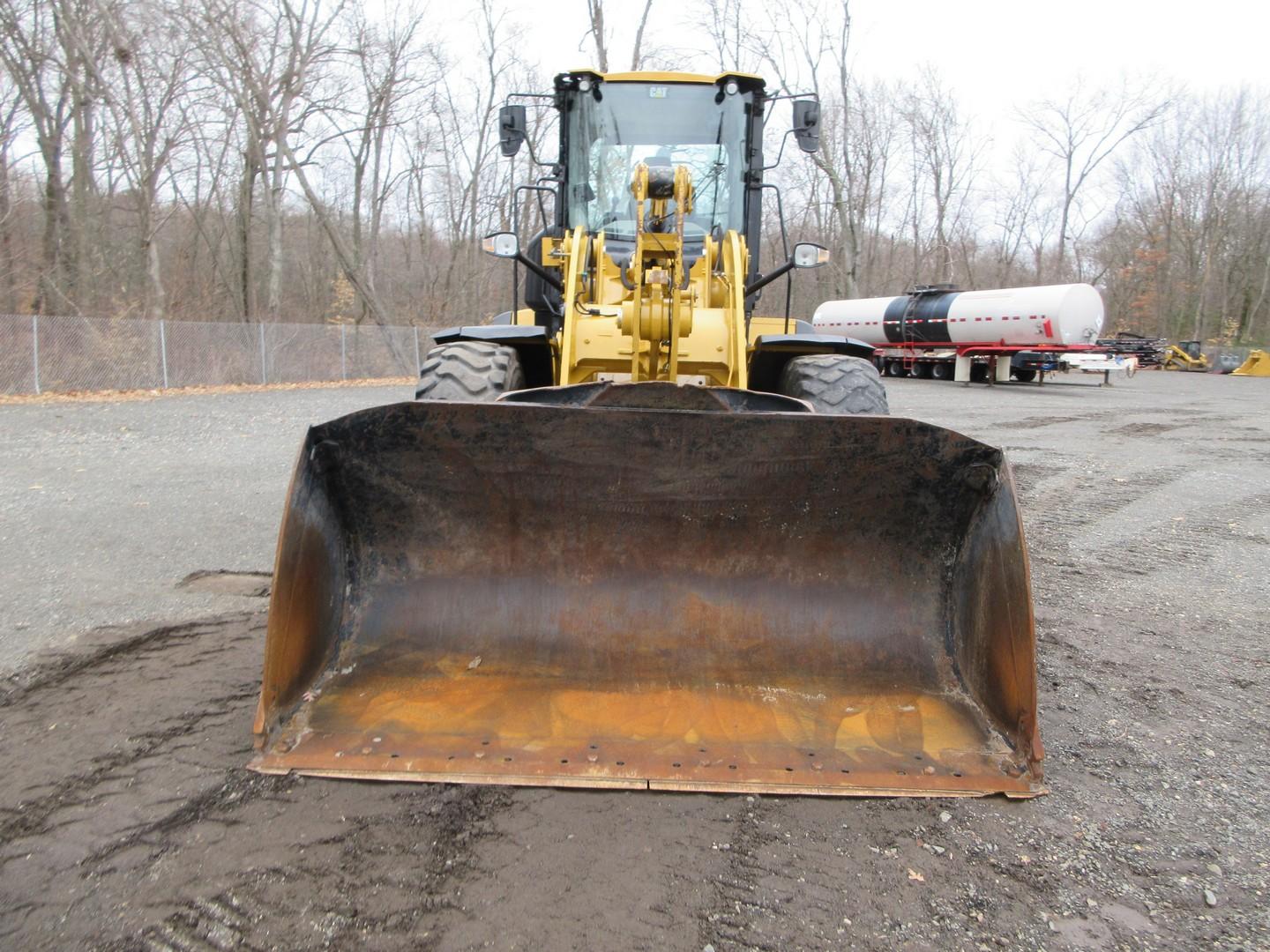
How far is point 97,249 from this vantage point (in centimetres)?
2284

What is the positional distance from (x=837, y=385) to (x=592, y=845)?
2995mm

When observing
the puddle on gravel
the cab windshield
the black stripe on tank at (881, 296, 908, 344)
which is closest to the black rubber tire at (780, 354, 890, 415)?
the cab windshield

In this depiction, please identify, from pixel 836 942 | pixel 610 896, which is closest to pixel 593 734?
pixel 610 896

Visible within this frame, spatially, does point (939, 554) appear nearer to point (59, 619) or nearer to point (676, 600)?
point (676, 600)

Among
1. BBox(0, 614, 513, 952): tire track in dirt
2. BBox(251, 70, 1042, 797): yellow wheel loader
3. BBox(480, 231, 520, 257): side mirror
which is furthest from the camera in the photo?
BBox(480, 231, 520, 257): side mirror

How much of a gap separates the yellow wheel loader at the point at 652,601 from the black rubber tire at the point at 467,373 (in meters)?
1.18

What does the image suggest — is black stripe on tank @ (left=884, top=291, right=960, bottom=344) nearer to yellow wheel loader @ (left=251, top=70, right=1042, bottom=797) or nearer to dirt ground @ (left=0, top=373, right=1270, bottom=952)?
dirt ground @ (left=0, top=373, right=1270, bottom=952)

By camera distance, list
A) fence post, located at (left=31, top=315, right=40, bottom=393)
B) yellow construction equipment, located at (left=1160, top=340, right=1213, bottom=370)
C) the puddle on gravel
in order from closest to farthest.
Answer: the puddle on gravel
fence post, located at (left=31, top=315, right=40, bottom=393)
yellow construction equipment, located at (left=1160, top=340, right=1213, bottom=370)

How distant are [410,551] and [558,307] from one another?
9.44 feet

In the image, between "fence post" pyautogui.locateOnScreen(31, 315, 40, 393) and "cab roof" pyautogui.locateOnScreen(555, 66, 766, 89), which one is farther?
"fence post" pyautogui.locateOnScreen(31, 315, 40, 393)

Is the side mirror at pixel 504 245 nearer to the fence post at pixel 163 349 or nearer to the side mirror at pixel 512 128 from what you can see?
the side mirror at pixel 512 128

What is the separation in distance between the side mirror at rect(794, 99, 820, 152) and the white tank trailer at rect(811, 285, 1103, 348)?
17501 millimetres

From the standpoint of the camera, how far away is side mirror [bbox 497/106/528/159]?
568 cm

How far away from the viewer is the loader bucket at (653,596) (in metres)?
2.66
